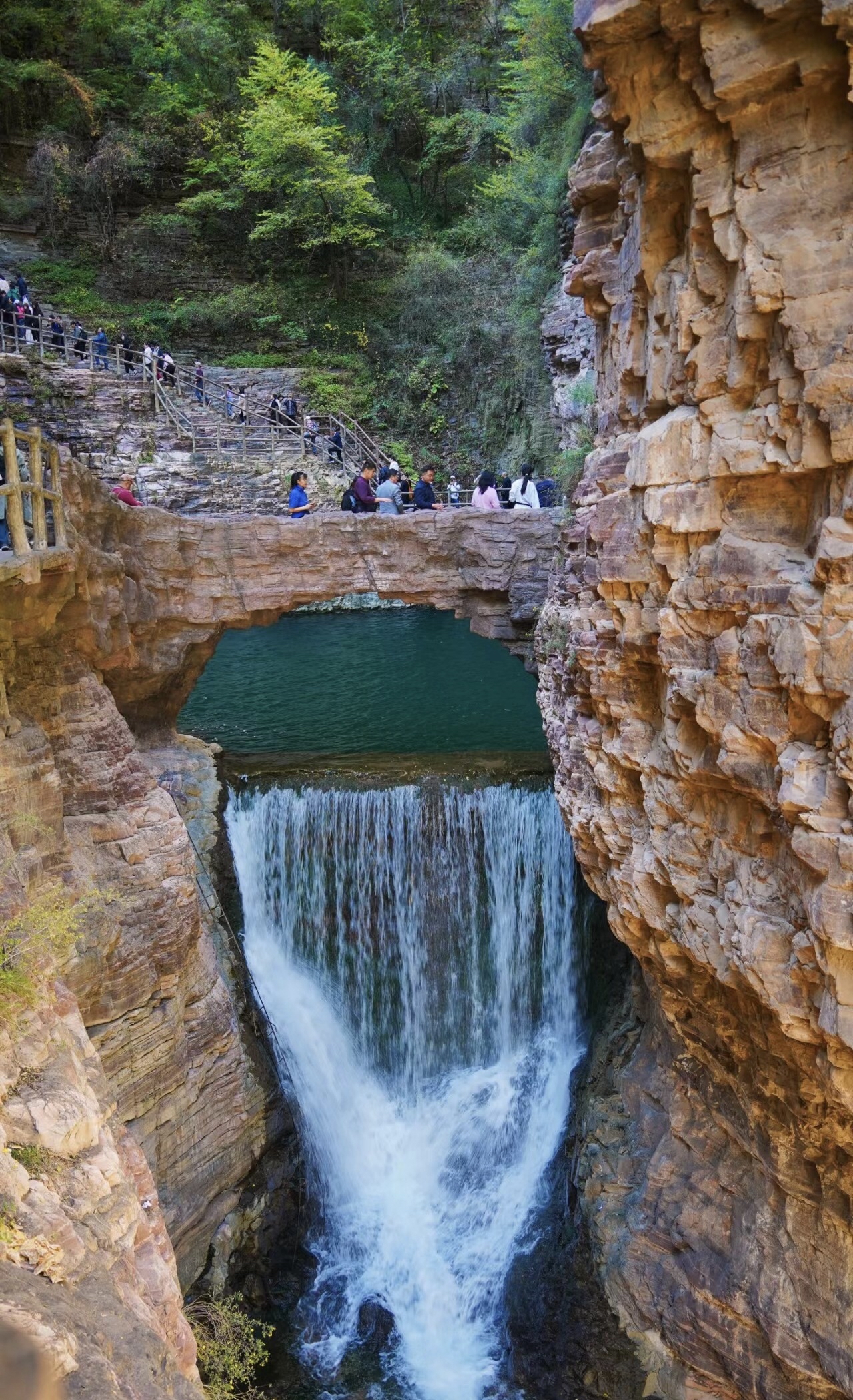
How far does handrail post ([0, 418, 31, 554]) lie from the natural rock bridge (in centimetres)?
323

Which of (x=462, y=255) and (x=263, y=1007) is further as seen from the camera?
(x=462, y=255)

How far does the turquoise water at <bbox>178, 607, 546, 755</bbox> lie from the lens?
13.4 meters

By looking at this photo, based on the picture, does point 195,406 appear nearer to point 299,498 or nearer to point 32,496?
point 299,498

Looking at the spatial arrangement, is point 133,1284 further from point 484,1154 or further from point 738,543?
point 484,1154

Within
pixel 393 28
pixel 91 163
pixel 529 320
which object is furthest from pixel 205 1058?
pixel 393 28

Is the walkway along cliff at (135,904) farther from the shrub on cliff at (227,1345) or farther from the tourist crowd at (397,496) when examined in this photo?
the tourist crowd at (397,496)

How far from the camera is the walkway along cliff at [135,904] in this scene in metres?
3.60

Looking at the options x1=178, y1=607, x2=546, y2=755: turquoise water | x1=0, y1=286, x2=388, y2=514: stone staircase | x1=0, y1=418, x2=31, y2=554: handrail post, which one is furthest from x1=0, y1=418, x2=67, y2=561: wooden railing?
x1=0, y1=286, x2=388, y2=514: stone staircase

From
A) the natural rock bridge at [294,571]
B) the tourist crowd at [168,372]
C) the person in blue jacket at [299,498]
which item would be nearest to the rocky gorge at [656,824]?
the natural rock bridge at [294,571]

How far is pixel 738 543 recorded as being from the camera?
523 centimetres

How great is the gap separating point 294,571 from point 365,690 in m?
5.66

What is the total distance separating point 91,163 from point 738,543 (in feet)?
73.2

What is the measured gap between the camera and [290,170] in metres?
20.9

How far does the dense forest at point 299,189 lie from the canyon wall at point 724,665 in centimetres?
1427
